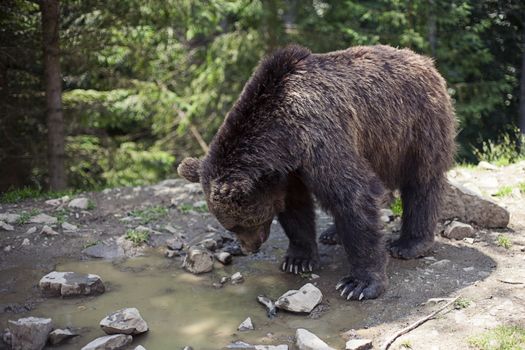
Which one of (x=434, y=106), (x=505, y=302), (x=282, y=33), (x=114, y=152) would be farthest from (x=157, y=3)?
(x=505, y=302)

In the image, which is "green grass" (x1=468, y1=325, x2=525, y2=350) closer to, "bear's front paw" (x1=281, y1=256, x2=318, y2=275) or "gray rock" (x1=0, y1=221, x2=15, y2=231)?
"bear's front paw" (x1=281, y1=256, x2=318, y2=275)

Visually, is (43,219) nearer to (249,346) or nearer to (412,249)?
(249,346)

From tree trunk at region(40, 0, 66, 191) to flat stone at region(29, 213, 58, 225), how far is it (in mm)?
3031

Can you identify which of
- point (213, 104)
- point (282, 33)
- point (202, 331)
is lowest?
point (202, 331)

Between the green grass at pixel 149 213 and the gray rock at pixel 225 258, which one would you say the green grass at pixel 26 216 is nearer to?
the green grass at pixel 149 213

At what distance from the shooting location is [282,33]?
12.7 metres

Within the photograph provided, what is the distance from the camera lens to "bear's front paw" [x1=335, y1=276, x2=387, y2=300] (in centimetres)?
432

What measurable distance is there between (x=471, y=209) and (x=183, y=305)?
10.3 ft

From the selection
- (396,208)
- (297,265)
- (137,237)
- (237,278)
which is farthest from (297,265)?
(396,208)

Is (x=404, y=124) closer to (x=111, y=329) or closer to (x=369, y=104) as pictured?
(x=369, y=104)

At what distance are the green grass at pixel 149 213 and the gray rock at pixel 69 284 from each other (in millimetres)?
1642

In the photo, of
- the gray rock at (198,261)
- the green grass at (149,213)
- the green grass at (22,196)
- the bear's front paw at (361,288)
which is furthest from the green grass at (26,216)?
the bear's front paw at (361,288)

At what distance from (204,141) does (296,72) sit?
920cm

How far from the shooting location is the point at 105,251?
5402 millimetres
